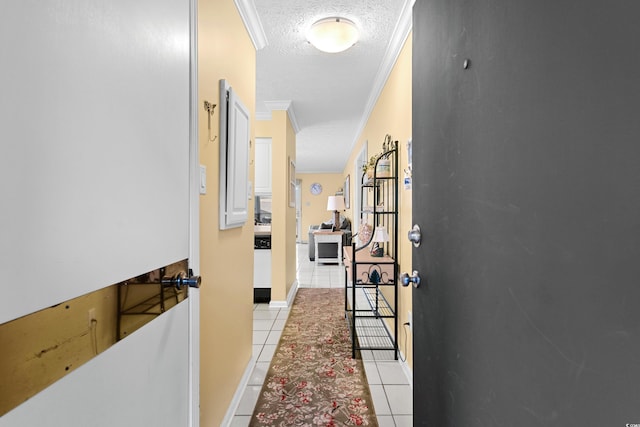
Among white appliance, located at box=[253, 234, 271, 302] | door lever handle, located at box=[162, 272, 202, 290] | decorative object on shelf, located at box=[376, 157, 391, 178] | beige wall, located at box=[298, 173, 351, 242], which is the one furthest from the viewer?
beige wall, located at box=[298, 173, 351, 242]

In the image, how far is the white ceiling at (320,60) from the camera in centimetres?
198

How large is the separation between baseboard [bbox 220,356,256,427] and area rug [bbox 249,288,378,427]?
0.12 metres

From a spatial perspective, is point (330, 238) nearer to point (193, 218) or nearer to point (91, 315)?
point (193, 218)

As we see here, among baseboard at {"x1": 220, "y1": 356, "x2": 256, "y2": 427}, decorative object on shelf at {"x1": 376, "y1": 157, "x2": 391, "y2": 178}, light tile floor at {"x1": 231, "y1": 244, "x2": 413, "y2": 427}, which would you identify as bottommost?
light tile floor at {"x1": 231, "y1": 244, "x2": 413, "y2": 427}

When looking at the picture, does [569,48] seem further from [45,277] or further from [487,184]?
[45,277]

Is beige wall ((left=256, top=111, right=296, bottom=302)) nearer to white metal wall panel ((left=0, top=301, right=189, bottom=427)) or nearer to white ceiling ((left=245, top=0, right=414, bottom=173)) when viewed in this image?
white ceiling ((left=245, top=0, right=414, bottom=173))

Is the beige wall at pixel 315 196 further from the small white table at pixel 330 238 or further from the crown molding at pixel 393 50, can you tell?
the crown molding at pixel 393 50

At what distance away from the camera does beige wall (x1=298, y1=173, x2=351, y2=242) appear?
35.2ft

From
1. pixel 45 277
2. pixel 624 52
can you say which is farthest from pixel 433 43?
pixel 45 277

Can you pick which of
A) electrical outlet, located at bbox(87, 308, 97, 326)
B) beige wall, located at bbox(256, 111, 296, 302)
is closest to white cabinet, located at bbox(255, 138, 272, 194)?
beige wall, located at bbox(256, 111, 296, 302)

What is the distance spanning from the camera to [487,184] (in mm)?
704

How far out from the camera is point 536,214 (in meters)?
0.56

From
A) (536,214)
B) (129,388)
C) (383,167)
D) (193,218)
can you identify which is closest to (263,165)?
(383,167)

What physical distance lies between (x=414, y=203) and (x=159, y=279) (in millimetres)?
917
